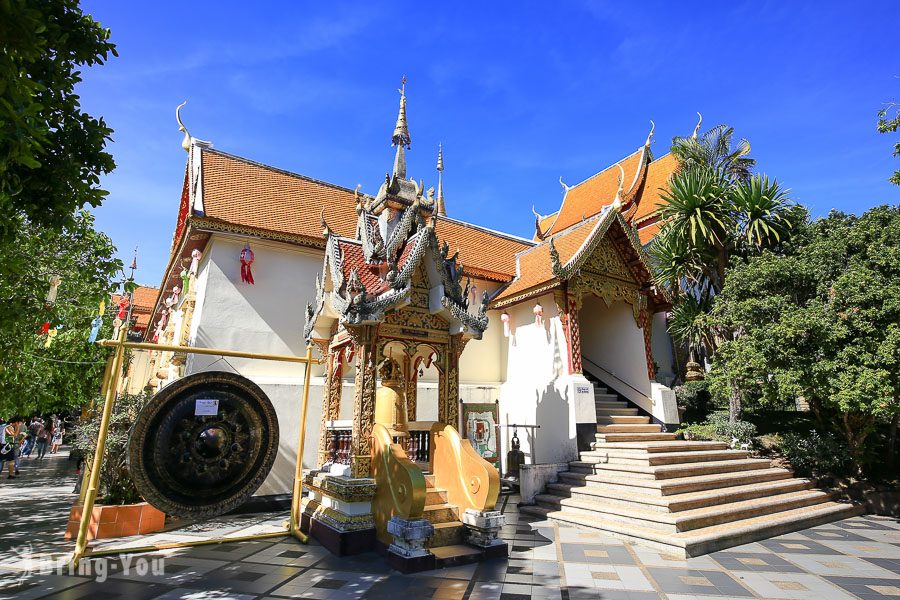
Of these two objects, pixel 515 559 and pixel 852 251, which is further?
pixel 852 251

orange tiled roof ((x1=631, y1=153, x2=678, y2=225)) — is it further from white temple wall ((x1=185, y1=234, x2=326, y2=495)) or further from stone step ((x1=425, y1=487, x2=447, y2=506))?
stone step ((x1=425, y1=487, x2=447, y2=506))

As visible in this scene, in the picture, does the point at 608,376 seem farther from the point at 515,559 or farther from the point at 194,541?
the point at 194,541

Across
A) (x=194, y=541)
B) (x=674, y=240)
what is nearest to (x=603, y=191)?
(x=674, y=240)

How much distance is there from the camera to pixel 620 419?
10.1 meters

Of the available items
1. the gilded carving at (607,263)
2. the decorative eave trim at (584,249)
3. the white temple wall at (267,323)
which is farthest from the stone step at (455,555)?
the gilded carving at (607,263)

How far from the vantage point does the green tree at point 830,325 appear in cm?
759

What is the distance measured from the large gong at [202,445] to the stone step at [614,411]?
23.5ft

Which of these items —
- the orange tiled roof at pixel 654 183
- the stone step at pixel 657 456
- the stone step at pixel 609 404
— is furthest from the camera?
the orange tiled roof at pixel 654 183

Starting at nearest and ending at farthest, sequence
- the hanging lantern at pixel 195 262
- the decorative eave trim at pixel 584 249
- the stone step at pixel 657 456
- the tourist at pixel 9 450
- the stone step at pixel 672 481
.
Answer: the stone step at pixel 672 481, the stone step at pixel 657 456, the decorative eave trim at pixel 584 249, the hanging lantern at pixel 195 262, the tourist at pixel 9 450

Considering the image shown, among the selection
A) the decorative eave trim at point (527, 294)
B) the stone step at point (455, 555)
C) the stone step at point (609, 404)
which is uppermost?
the decorative eave trim at point (527, 294)

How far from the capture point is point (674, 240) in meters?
12.3

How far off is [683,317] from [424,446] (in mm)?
7583

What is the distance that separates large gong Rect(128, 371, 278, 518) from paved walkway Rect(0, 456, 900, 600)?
0.79m

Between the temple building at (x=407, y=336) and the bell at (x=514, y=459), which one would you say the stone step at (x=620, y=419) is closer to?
the temple building at (x=407, y=336)
